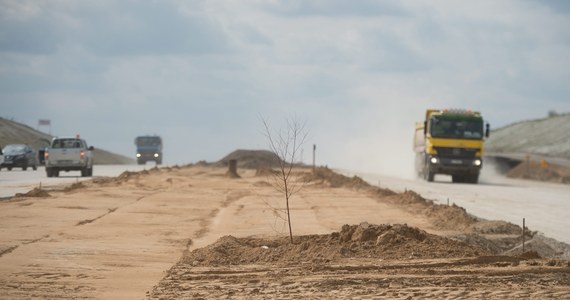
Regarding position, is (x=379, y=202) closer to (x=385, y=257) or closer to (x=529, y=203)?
(x=529, y=203)

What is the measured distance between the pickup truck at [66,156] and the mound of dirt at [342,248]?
35.9 meters

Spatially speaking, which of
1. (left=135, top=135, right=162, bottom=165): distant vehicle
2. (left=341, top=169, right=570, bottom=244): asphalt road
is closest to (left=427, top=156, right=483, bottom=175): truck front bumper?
(left=341, top=169, right=570, bottom=244): asphalt road

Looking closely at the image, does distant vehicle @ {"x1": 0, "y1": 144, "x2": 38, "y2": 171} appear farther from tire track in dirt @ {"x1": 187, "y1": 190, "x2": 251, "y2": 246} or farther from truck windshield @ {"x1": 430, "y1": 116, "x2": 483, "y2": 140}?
tire track in dirt @ {"x1": 187, "y1": 190, "x2": 251, "y2": 246}

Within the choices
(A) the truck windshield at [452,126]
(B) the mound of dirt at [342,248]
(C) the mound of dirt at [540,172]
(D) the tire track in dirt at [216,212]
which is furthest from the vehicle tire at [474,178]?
(B) the mound of dirt at [342,248]

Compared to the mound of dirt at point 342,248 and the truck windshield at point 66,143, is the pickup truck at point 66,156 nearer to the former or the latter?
the truck windshield at point 66,143

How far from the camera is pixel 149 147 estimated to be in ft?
312

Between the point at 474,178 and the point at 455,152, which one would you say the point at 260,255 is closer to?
the point at 455,152

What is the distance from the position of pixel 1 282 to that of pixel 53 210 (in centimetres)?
1346

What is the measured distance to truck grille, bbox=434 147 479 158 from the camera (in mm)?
52781

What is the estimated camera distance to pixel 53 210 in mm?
26922

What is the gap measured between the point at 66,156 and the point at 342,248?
38453 mm

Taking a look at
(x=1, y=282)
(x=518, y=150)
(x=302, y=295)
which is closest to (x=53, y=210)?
(x=1, y=282)

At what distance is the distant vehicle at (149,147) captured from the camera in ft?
310

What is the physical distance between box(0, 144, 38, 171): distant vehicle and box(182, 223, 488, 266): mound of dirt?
48336 mm
